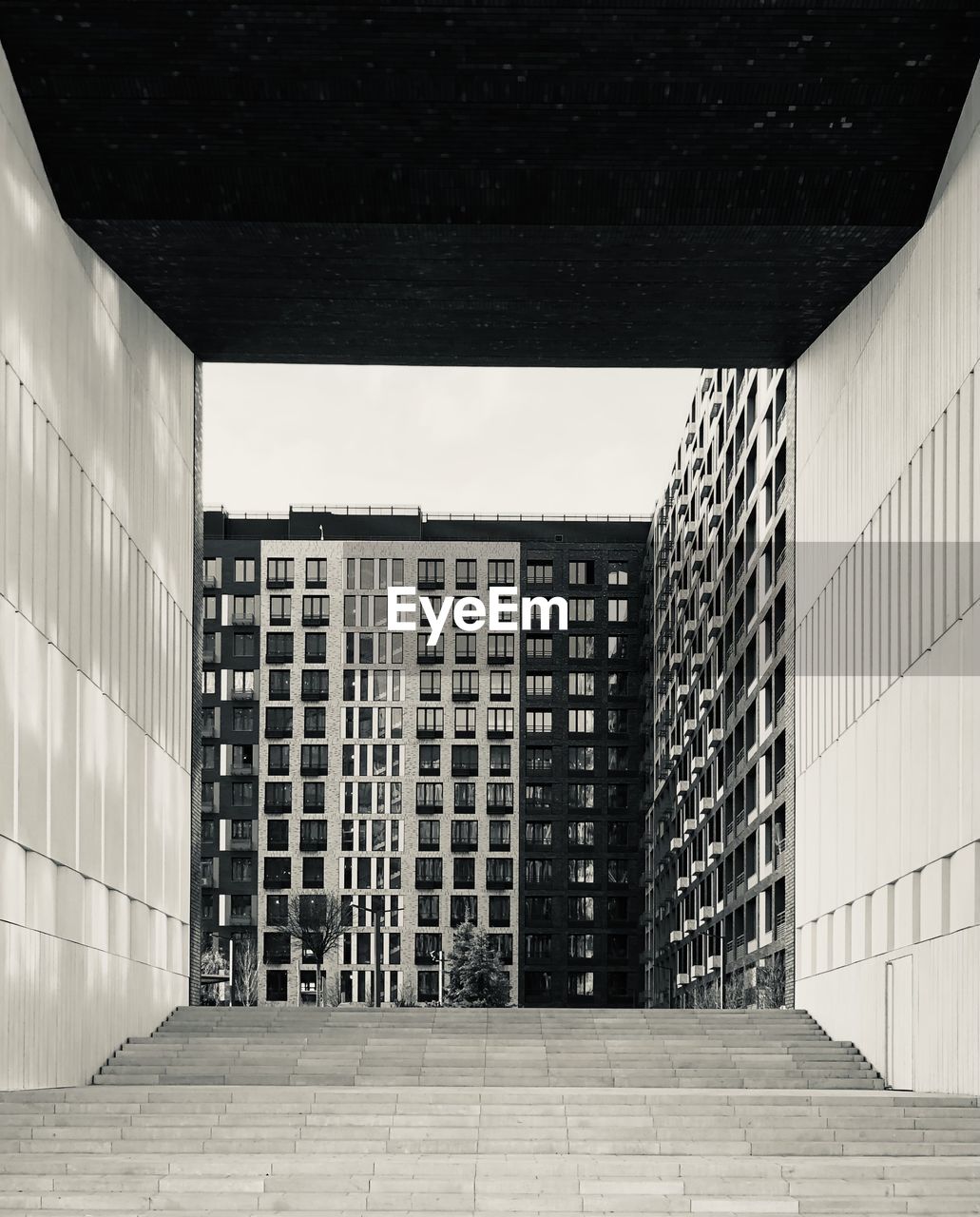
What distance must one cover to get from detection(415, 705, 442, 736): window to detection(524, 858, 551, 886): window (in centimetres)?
1055

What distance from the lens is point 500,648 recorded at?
388 ft

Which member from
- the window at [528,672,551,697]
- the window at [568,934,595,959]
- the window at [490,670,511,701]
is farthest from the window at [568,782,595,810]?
the window at [568,934,595,959]

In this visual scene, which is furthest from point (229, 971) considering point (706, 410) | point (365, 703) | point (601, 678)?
point (706, 410)

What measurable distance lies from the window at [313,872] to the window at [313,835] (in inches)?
34.6

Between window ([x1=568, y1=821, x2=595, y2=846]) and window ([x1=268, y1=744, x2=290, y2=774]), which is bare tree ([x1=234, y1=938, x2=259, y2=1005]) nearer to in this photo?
window ([x1=268, y1=744, x2=290, y2=774])

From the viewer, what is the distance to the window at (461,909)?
376 feet

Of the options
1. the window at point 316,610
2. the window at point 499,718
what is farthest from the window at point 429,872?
the window at point 316,610

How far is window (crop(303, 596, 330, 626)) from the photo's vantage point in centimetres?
11769

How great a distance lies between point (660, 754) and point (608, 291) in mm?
67598

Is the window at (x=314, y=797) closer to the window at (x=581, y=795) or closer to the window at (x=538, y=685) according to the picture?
the window at (x=538, y=685)

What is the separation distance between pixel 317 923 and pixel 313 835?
935 cm

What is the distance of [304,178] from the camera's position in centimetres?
2862

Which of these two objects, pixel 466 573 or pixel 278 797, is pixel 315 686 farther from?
pixel 466 573

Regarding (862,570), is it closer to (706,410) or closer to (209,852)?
(706,410)
